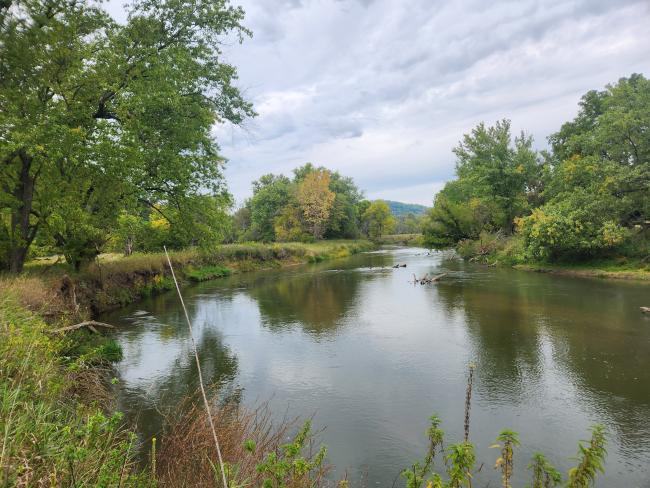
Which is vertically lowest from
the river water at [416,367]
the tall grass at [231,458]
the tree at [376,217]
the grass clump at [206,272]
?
the river water at [416,367]

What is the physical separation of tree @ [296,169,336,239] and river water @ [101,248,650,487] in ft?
131

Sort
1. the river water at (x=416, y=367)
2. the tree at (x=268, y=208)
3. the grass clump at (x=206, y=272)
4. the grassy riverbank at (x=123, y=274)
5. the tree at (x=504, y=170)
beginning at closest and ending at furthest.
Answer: the river water at (x=416, y=367), the grassy riverbank at (x=123, y=274), the grass clump at (x=206, y=272), the tree at (x=504, y=170), the tree at (x=268, y=208)

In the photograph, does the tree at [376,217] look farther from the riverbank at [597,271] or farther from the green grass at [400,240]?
the riverbank at [597,271]

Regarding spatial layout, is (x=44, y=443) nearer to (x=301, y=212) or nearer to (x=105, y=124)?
(x=105, y=124)

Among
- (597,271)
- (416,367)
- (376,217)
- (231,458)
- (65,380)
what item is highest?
(376,217)

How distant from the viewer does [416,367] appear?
1130 cm

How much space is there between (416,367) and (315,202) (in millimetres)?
51072

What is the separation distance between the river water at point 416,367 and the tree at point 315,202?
39.8 meters

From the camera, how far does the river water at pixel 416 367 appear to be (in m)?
7.47

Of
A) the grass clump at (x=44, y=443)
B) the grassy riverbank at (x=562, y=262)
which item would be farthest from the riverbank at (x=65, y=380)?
the grassy riverbank at (x=562, y=262)

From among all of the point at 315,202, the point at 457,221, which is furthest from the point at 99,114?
the point at 315,202

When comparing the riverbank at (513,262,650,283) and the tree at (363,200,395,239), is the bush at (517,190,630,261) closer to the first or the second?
the riverbank at (513,262,650,283)

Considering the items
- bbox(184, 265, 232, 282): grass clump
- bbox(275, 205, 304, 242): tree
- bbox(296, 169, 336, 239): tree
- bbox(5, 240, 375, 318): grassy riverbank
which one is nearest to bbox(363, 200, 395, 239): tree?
bbox(296, 169, 336, 239): tree

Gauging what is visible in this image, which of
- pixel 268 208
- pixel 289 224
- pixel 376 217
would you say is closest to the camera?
pixel 289 224
